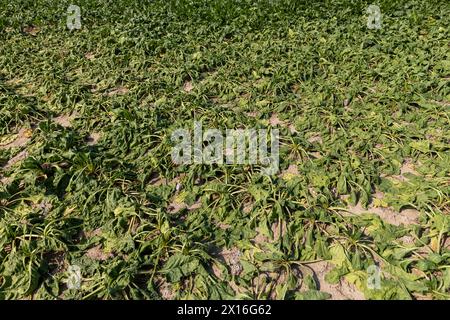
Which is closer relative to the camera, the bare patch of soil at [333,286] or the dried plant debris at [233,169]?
the bare patch of soil at [333,286]

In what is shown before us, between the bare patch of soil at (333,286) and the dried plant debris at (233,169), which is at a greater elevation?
the dried plant debris at (233,169)

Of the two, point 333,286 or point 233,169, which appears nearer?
point 333,286

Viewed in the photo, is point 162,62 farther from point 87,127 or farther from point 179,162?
point 179,162

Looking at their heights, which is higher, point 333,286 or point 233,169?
point 233,169

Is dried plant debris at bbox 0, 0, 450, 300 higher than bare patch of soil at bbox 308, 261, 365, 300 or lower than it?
higher

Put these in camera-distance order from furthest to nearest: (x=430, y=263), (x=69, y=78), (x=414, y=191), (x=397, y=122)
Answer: (x=69, y=78)
(x=397, y=122)
(x=414, y=191)
(x=430, y=263)

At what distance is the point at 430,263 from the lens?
13.4 ft

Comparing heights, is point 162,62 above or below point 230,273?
above

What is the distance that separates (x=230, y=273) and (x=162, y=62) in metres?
6.03

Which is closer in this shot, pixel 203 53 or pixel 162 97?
pixel 162 97

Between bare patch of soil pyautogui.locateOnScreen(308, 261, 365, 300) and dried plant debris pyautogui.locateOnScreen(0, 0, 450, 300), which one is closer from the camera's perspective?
bare patch of soil pyautogui.locateOnScreen(308, 261, 365, 300)
